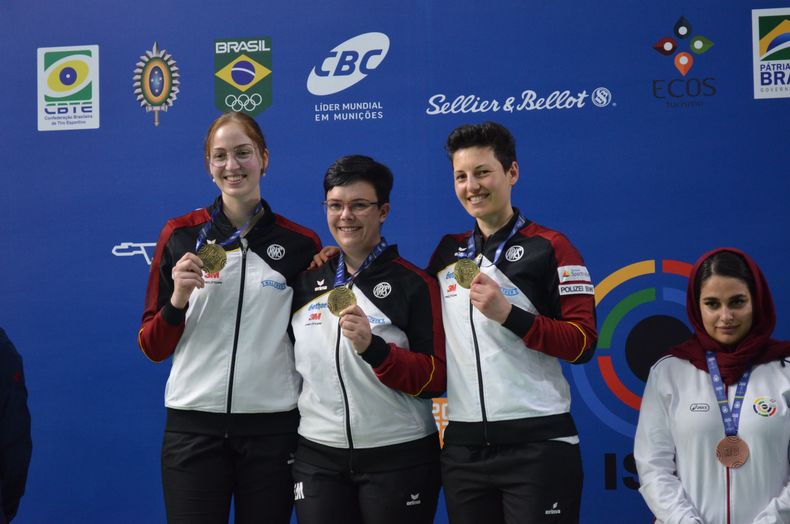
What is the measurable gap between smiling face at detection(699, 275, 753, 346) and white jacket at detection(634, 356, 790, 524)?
120 millimetres

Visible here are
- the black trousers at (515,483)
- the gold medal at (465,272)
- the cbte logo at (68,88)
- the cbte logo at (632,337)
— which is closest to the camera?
the black trousers at (515,483)

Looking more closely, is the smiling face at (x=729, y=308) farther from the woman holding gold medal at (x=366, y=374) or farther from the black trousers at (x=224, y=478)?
the black trousers at (x=224, y=478)

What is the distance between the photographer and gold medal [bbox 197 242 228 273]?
2.39m

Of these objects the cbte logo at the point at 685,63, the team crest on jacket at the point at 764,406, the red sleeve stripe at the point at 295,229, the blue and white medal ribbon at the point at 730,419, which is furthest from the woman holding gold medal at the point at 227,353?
the cbte logo at the point at 685,63

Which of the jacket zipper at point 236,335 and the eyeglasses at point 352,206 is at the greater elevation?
the eyeglasses at point 352,206

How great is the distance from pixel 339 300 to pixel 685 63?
225 cm

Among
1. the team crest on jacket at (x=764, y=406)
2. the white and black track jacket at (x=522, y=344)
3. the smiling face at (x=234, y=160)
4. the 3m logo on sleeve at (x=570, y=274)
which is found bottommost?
the team crest on jacket at (x=764, y=406)

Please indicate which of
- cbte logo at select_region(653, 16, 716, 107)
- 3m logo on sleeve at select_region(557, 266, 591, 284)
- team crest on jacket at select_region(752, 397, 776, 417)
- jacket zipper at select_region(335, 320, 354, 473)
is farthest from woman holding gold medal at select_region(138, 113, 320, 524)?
cbte logo at select_region(653, 16, 716, 107)

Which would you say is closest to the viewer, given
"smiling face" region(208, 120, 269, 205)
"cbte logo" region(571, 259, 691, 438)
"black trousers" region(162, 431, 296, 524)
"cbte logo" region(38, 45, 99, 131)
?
"black trousers" region(162, 431, 296, 524)

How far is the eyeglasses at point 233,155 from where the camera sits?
2.48m

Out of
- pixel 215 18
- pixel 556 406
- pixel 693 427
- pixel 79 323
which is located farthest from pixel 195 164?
pixel 693 427

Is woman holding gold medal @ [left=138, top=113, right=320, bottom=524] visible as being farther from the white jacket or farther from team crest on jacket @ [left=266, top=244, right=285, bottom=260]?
the white jacket

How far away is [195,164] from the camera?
12.8 ft

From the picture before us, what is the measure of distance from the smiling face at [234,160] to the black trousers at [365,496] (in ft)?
2.91
